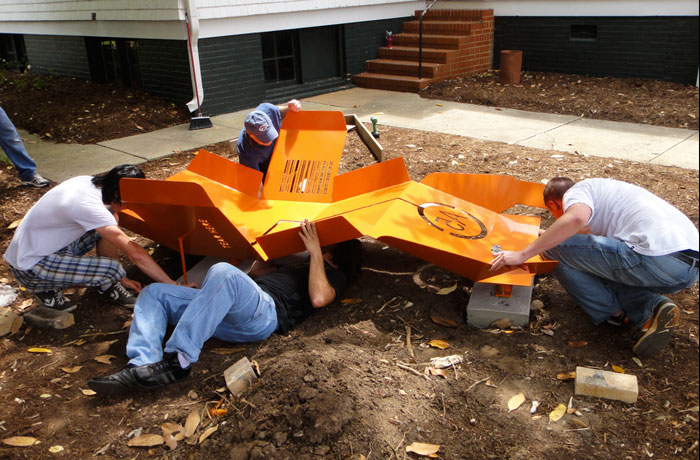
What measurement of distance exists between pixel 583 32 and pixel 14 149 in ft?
32.2

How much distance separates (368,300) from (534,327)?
3.61ft

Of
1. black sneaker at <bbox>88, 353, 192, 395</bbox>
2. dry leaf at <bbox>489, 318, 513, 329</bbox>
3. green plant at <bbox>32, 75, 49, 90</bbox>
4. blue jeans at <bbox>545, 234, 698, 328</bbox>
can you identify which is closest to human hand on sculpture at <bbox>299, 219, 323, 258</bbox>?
black sneaker at <bbox>88, 353, 192, 395</bbox>

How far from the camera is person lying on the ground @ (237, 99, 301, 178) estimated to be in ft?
16.0

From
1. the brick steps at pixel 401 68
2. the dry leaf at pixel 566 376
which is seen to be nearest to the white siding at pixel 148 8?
the brick steps at pixel 401 68

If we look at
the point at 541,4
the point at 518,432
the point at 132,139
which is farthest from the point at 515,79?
the point at 518,432

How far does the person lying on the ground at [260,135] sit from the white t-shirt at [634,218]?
A: 2.56m

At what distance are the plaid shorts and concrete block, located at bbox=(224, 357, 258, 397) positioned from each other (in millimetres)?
1430

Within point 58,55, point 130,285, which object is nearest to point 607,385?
point 130,285

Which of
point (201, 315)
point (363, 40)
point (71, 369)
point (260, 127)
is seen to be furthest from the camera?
point (363, 40)

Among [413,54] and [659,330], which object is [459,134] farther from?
[659,330]

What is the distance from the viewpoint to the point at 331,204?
4.38 meters

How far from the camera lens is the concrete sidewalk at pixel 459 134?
702 cm

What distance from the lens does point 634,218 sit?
337cm

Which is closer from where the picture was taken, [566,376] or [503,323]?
[566,376]
